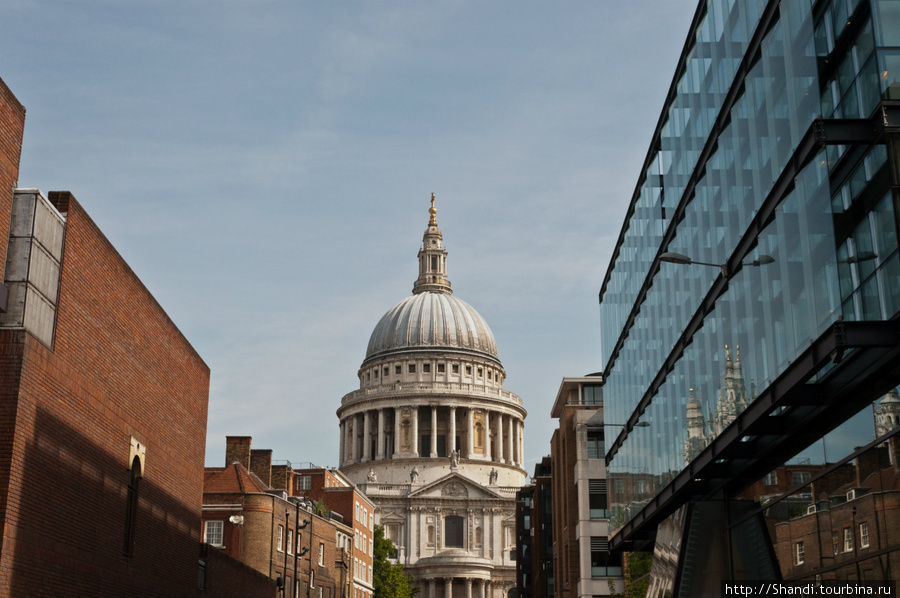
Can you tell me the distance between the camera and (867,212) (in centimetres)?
1992

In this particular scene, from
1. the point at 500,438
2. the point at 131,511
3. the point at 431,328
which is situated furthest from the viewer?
the point at 431,328

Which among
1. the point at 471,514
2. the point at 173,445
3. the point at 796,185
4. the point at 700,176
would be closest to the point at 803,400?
the point at 796,185

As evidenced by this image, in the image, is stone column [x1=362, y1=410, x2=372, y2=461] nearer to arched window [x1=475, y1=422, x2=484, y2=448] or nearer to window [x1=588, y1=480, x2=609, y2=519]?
arched window [x1=475, y1=422, x2=484, y2=448]

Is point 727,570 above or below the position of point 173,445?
below

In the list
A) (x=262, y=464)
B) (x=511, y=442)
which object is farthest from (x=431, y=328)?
(x=262, y=464)

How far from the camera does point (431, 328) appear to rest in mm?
174000

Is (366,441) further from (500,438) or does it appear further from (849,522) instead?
(849,522)

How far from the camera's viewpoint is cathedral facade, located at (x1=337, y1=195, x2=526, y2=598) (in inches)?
5846

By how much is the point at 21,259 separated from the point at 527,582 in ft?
308

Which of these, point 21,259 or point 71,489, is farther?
point 71,489

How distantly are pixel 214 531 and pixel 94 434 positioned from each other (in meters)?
36.7

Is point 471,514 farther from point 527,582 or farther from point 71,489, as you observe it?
point 71,489

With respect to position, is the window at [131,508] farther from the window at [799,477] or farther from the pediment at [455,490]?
the pediment at [455,490]

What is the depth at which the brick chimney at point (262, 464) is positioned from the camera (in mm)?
83062
